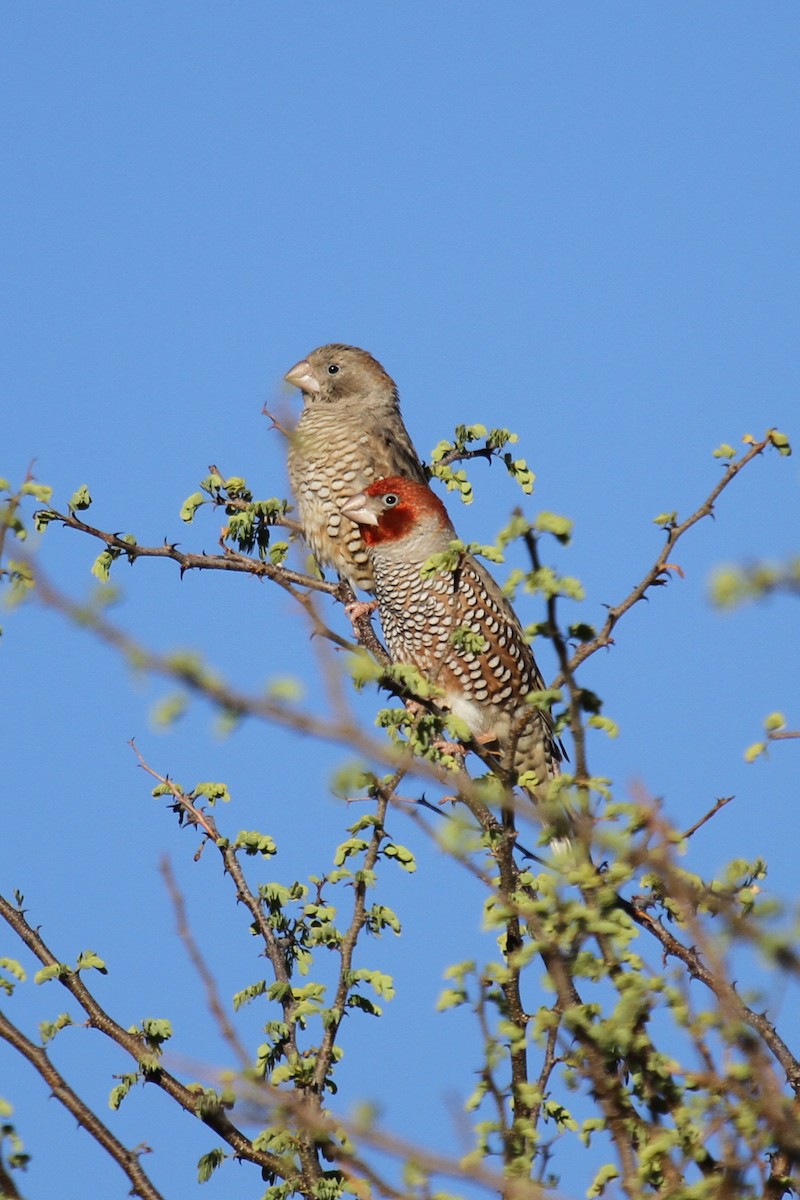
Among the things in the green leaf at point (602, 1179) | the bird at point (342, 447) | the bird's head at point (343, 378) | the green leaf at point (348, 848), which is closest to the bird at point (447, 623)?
the bird at point (342, 447)

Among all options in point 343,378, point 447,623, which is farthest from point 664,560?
point 343,378

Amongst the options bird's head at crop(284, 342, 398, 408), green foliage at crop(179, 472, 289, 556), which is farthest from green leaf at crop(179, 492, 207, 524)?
bird's head at crop(284, 342, 398, 408)

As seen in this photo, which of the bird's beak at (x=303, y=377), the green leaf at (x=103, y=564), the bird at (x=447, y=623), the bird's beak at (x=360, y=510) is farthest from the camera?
the bird's beak at (x=303, y=377)

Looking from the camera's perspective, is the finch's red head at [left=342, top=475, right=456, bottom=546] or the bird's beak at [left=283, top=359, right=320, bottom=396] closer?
the finch's red head at [left=342, top=475, right=456, bottom=546]

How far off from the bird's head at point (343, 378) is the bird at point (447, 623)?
171 cm

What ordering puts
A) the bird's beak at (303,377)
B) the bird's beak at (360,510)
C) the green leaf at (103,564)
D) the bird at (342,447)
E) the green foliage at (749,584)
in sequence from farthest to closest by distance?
1. the bird's beak at (303,377)
2. the bird at (342,447)
3. the bird's beak at (360,510)
4. the green leaf at (103,564)
5. the green foliage at (749,584)

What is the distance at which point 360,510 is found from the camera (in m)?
7.79

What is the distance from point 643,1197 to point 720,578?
3.72 feet

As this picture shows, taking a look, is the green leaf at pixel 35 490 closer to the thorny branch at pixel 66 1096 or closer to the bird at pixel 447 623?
the thorny branch at pixel 66 1096

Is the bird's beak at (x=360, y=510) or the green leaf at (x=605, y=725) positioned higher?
the bird's beak at (x=360, y=510)

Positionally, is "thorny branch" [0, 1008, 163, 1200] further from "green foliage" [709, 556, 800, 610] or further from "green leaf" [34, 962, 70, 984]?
"green foliage" [709, 556, 800, 610]

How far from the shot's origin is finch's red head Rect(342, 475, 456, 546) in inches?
296

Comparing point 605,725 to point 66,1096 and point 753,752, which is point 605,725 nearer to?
point 753,752

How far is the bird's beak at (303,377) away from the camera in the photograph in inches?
368
